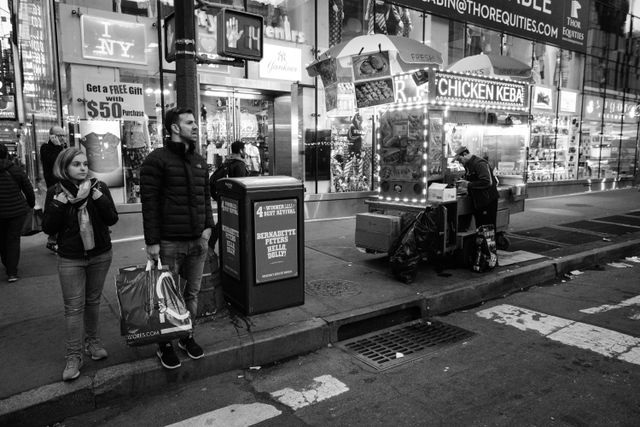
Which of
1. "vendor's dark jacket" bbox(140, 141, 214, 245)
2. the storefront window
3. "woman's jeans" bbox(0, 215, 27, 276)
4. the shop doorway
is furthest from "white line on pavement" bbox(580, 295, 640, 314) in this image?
the storefront window

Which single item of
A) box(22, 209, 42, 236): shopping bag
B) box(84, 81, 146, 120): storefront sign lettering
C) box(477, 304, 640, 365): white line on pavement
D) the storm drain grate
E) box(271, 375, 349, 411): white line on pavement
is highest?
box(84, 81, 146, 120): storefront sign lettering

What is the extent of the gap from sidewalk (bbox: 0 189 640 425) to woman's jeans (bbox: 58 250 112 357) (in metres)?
0.31

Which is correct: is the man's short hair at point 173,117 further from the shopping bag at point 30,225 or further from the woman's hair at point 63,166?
the shopping bag at point 30,225

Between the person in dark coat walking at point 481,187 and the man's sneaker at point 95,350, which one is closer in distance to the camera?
the man's sneaker at point 95,350

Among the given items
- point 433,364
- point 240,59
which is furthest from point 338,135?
point 433,364

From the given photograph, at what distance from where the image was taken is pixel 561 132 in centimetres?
1758

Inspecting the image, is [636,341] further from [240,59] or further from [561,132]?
[561,132]

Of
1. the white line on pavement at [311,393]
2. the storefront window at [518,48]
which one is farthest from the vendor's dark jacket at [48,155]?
the storefront window at [518,48]

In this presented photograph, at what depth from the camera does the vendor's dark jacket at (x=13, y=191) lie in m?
6.25

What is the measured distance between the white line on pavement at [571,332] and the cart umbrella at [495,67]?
5.77 meters

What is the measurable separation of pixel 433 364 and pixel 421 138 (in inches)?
152

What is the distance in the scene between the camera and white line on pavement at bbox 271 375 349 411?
370 centimetres

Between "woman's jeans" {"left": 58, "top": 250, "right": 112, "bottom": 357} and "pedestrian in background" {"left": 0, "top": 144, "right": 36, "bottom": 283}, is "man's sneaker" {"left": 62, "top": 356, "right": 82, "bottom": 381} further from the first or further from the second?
"pedestrian in background" {"left": 0, "top": 144, "right": 36, "bottom": 283}

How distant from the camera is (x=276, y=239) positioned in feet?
16.6
